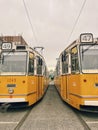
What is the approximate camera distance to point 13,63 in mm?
10297

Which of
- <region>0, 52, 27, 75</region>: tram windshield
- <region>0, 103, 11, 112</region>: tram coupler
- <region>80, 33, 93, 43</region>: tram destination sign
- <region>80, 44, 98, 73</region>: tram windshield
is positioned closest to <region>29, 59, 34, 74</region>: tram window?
<region>0, 52, 27, 75</region>: tram windshield

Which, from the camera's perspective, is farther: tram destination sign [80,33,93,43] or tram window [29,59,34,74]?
tram window [29,59,34,74]

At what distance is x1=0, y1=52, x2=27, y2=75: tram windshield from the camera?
1011 cm

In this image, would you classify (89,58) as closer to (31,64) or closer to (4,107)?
(31,64)

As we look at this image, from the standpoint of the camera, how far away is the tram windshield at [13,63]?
10109mm

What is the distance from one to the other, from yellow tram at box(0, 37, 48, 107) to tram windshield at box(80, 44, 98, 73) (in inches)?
99.3

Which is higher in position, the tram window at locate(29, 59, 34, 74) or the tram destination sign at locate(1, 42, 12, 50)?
the tram destination sign at locate(1, 42, 12, 50)

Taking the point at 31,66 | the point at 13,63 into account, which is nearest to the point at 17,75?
the point at 13,63

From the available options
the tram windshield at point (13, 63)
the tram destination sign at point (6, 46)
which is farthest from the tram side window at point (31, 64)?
the tram destination sign at point (6, 46)

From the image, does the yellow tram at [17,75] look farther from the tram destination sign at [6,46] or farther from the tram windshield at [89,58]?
the tram windshield at [89,58]

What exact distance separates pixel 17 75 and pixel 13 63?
26.1 inches

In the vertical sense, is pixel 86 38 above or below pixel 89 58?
above

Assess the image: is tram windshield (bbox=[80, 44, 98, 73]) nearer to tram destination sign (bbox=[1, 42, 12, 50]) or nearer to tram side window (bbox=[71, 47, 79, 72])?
tram side window (bbox=[71, 47, 79, 72])

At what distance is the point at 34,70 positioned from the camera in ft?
36.6
